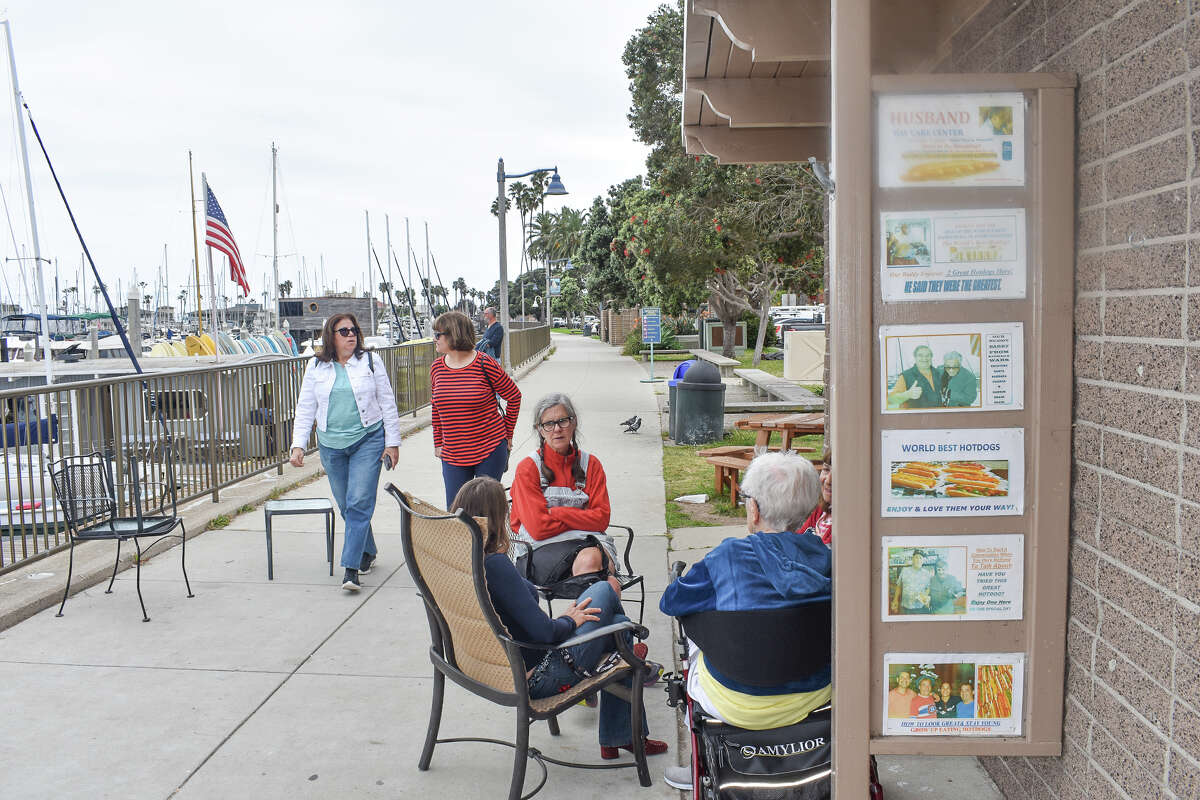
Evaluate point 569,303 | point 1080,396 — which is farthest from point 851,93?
point 569,303

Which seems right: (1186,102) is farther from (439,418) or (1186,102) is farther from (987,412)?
(439,418)

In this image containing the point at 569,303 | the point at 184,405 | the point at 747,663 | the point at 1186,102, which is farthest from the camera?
the point at 569,303

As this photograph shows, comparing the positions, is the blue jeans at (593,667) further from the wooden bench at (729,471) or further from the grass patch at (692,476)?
the wooden bench at (729,471)

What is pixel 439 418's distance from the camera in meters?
6.41

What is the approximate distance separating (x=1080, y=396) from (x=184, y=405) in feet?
25.1

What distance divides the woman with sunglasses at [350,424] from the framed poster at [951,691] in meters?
4.19

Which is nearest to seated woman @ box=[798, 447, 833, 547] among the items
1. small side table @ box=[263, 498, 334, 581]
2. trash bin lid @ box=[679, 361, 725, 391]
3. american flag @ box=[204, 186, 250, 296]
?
small side table @ box=[263, 498, 334, 581]

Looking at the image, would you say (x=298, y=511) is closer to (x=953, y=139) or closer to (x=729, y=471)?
(x=729, y=471)

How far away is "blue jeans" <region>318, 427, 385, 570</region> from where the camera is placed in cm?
637

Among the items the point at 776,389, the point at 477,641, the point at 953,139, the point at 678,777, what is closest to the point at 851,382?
the point at 953,139

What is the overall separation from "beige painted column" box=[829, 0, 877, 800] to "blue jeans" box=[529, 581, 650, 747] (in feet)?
3.53

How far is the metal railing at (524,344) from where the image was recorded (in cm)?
2725

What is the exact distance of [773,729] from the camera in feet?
9.66

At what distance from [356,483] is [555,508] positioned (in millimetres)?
2159
